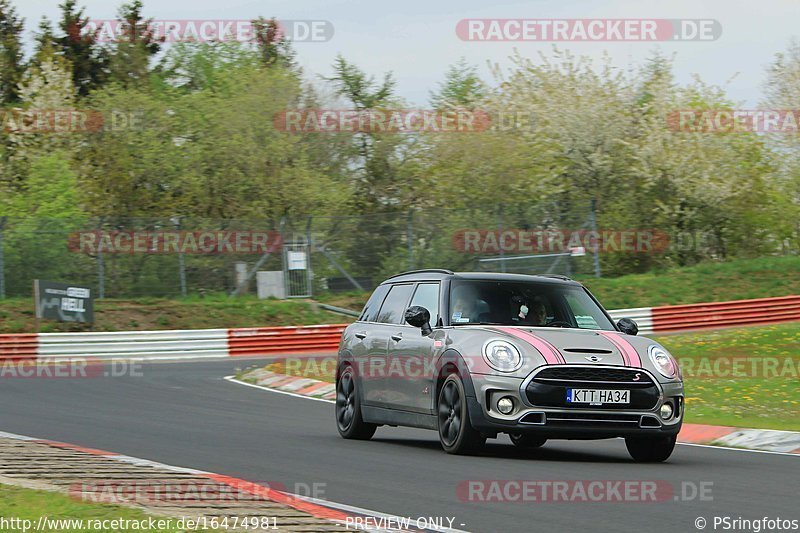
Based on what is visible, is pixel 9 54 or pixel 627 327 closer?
pixel 627 327

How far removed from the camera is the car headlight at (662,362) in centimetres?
1077

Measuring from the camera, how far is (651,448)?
35.9 feet

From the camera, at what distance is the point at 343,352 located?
13570 mm

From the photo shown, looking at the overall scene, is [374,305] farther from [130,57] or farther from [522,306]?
[130,57]

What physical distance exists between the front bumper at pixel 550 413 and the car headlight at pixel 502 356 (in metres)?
0.10

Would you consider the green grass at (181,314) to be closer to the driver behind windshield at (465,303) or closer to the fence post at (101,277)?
the fence post at (101,277)

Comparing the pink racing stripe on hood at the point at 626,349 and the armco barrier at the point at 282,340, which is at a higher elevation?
the pink racing stripe on hood at the point at 626,349

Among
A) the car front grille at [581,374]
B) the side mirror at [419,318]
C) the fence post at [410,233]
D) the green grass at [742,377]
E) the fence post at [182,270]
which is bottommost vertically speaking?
the green grass at [742,377]

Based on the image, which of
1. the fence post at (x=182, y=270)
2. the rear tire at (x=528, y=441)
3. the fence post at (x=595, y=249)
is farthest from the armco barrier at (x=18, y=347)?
the rear tire at (x=528, y=441)

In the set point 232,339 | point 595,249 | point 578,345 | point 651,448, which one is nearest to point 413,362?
point 578,345

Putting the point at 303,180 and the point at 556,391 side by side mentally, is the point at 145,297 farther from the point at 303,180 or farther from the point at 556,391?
the point at 556,391

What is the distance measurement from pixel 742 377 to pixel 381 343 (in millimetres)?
9672

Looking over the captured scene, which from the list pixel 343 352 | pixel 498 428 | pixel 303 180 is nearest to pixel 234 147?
pixel 303 180

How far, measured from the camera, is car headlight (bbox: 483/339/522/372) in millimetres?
10484
